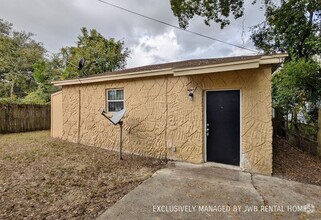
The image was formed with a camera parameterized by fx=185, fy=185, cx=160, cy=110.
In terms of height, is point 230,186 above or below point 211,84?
below

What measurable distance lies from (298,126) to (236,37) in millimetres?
7145

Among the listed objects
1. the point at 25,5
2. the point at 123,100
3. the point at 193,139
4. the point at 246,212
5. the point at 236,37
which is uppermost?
the point at 25,5

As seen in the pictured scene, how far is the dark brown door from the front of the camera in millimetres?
5207

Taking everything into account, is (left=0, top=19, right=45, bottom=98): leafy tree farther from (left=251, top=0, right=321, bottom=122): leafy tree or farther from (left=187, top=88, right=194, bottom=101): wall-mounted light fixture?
(left=251, top=0, right=321, bottom=122): leafy tree

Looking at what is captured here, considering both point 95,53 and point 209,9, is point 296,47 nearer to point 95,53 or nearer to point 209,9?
point 209,9

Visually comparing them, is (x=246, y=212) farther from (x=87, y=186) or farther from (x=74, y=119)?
(x=74, y=119)

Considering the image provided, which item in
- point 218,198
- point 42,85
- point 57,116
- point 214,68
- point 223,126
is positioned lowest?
point 218,198

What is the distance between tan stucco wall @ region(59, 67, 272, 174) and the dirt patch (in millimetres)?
596

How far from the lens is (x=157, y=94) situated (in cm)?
635

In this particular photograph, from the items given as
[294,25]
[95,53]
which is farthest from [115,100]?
[95,53]

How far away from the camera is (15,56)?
17266 mm

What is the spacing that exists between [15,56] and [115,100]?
16.0 meters

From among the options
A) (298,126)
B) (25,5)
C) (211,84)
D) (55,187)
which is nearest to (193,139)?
(211,84)

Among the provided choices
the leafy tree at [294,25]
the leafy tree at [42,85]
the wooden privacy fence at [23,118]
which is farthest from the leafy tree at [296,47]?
the leafy tree at [42,85]
